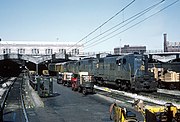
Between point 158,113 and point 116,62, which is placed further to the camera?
point 116,62

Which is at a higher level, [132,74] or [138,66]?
[138,66]

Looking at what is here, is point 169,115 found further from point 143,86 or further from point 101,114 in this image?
point 143,86

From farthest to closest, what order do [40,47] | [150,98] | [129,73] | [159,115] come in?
[40,47], [129,73], [150,98], [159,115]

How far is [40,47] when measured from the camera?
109250 mm

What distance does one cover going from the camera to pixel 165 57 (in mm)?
64938

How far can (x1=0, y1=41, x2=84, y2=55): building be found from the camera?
105562 millimetres

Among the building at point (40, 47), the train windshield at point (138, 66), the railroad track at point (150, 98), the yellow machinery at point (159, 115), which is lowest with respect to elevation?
the railroad track at point (150, 98)

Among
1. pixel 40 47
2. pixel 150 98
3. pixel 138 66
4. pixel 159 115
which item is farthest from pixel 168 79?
pixel 40 47

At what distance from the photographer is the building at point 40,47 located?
106 meters

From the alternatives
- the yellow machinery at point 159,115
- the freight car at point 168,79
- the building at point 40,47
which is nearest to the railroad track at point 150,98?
the freight car at point 168,79

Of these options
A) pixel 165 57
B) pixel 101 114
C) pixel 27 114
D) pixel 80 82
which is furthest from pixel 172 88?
pixel 165 57

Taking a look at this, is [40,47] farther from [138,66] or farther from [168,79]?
[138,66]

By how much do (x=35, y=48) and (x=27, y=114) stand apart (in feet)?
304

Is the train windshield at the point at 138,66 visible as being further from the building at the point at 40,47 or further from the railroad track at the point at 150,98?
the building at the point at 40,47
